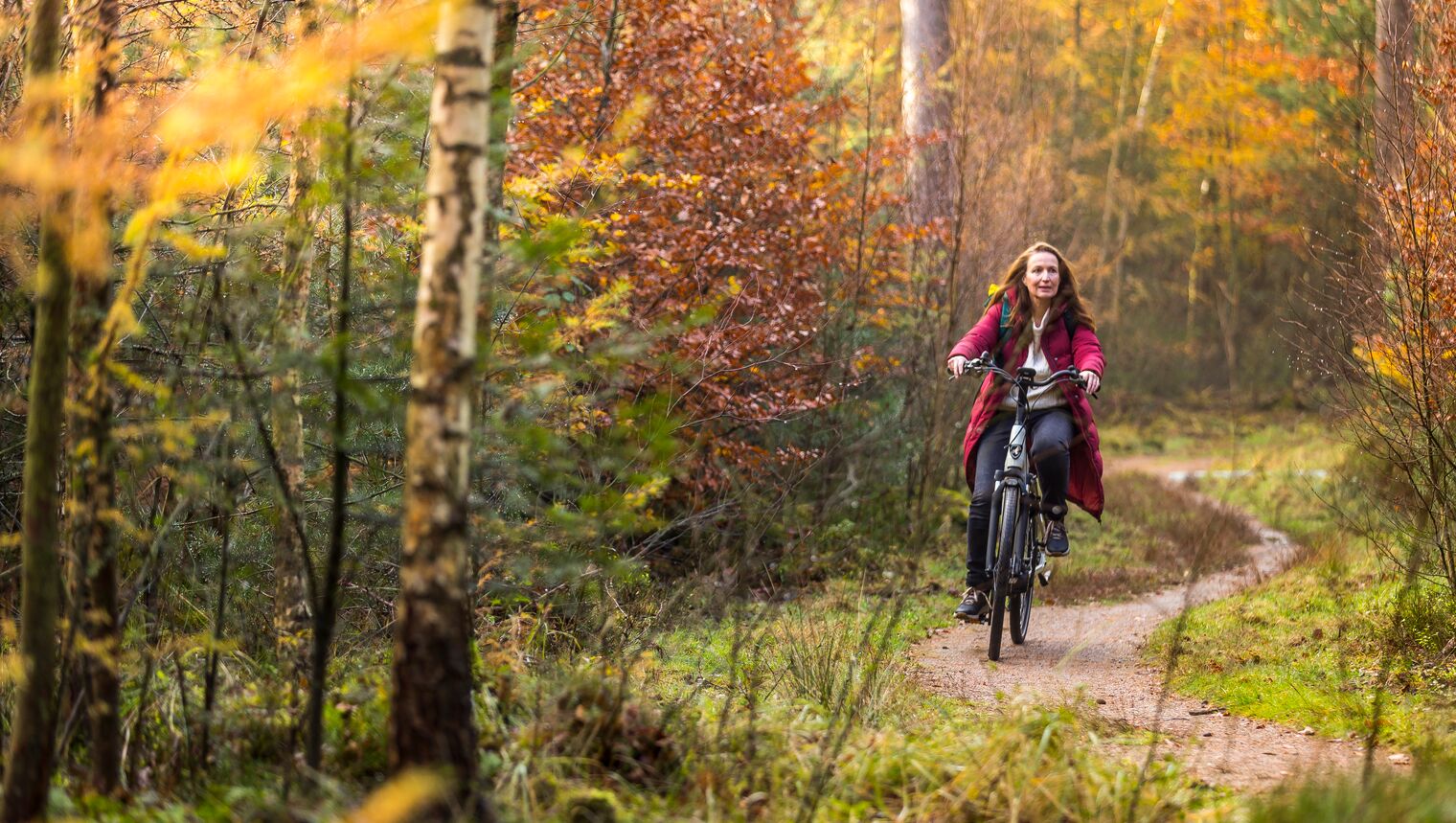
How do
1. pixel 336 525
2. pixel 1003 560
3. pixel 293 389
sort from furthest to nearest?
pixel 1003 560, pixel 293 389, pixel 336 525

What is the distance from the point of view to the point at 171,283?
496 centimetres

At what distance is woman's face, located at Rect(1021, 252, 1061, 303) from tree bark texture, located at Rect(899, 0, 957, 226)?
5210 mm

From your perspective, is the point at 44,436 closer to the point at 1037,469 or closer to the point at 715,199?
the point at 1037,469

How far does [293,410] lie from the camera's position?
3770 mm

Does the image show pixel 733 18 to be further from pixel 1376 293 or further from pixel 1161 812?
pixel 1161 812

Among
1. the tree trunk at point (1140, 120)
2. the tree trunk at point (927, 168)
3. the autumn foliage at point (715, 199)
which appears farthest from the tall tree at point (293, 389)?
the tree trunk at point (1140, 120)

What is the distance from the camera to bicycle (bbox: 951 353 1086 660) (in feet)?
21.5

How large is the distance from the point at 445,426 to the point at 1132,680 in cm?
461

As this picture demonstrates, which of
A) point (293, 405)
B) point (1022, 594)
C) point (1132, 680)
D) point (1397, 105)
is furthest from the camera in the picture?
point (1022, 594)

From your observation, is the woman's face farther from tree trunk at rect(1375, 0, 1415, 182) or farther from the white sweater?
tree trunk at rect(1375, 0, 1415, 182)

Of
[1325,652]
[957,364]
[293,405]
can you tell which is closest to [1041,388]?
[957,364]

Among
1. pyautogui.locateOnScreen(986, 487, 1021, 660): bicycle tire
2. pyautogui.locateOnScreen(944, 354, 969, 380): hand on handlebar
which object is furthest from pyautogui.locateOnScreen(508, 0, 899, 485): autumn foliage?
pyautogui.locateOnScreen(986, 487, 1021, 660): bicycle tire

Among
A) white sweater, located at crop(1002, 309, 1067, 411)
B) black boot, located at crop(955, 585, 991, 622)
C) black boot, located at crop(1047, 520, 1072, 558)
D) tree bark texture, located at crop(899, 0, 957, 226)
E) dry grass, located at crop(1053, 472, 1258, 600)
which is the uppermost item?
tree bark texture, located at crop(899, 0, 957, 226)

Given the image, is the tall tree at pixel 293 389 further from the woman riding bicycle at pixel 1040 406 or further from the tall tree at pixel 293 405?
the woman riding bicycle at pixel 1040 406
